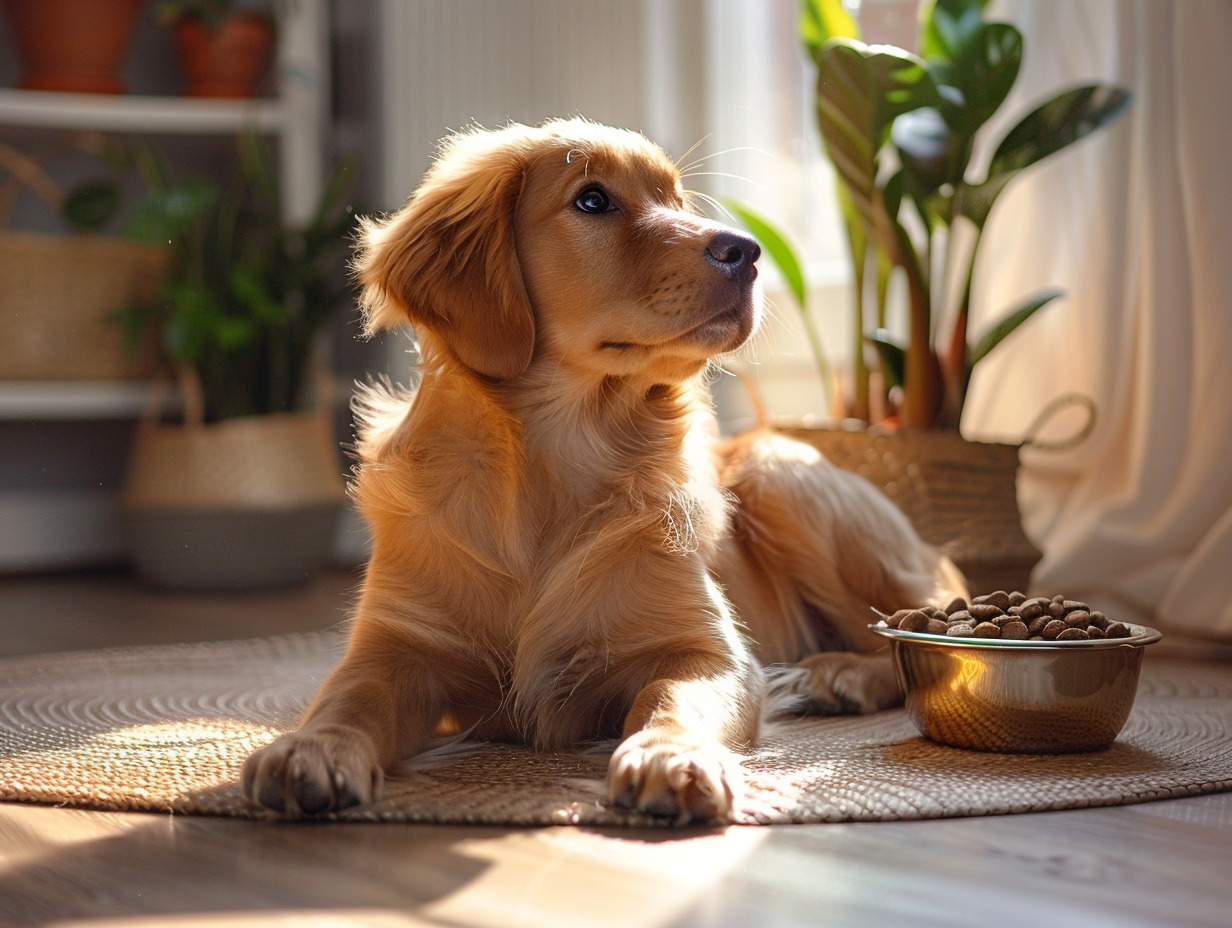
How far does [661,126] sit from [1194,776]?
10.3ft

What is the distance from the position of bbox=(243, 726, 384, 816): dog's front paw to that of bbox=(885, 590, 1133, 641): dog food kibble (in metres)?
0.72

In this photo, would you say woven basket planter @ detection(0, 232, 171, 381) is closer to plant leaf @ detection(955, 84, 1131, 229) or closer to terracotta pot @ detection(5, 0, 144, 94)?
terracotta pot @ detection(5, 0, 144, 94)

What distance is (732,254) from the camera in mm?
1633

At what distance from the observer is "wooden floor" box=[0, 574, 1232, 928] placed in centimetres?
104

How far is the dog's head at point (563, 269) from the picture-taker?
1.63 metres

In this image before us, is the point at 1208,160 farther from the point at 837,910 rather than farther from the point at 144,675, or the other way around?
the point at 144,675

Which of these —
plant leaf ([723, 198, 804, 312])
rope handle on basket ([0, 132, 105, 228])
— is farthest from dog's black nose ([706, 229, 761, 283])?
rope handle on basket ([0, 132, 105, 228])

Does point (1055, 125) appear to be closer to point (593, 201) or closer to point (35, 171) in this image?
point (593, 201)

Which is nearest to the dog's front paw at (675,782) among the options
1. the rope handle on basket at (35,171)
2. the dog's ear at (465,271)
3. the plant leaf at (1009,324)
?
the dog's ear at (465,271)

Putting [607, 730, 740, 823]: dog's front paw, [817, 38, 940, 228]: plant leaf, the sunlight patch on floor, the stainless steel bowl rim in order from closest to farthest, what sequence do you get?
the sunlight patch on floor, [607, 730, 740, 823]: dog's front paw, the stainless steel bowl rim, [817, 38, 940, 228]: plant leaf

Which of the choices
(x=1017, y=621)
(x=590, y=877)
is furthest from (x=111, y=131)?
(x=590, y=877)

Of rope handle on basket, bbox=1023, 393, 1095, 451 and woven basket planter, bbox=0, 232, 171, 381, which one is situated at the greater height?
woven basket planter, bbox=0, 232, 171, 381

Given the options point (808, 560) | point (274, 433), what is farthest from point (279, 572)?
point (808, 560)

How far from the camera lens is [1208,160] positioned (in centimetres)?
262
